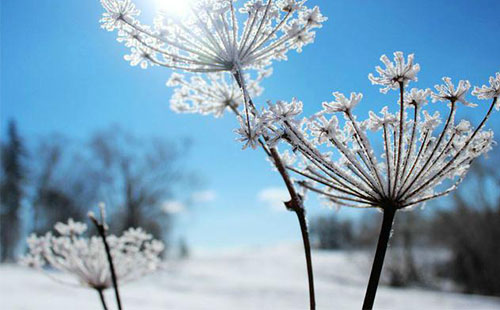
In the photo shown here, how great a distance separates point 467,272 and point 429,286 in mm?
1977

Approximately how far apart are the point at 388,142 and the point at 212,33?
0.72 meters

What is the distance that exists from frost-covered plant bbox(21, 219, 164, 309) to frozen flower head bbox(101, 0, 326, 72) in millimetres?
1298

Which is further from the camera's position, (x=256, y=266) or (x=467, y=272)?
(x=256, y=266)

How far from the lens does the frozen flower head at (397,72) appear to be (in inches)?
41.4

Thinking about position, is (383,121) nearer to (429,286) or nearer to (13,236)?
(429,286)

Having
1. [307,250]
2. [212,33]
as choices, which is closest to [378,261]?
[307,250]

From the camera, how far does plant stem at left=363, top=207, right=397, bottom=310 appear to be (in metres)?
1.08

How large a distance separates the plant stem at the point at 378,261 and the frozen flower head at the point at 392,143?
0.08m

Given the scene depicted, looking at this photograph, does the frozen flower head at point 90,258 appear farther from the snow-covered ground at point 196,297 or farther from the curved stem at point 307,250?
the snow-covered ground at point 196,297

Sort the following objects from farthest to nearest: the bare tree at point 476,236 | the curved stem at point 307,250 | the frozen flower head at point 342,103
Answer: the bare tree at point 476,236 → the curved stem at point 307,250 → the frozen flower head at point 342,103

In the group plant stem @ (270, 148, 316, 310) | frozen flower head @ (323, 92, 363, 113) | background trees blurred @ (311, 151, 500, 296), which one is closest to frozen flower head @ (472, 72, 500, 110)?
frozen flower head @ (323, 92, 363, 113)

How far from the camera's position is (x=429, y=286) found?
62.1 ft

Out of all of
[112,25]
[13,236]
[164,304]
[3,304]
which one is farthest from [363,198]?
[13,236]

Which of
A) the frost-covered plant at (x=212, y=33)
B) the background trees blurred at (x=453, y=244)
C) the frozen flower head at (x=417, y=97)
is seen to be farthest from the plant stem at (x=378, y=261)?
the background trees blurred at (x=453, y=244)
